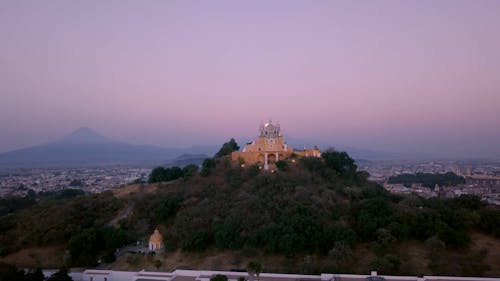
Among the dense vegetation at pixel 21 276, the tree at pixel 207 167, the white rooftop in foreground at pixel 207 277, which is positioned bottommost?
the white rooftop in foreground at pixel 207 277

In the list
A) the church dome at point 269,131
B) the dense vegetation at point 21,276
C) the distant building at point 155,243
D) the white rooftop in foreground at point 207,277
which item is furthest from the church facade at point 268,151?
the dense vegetation at point 21,276

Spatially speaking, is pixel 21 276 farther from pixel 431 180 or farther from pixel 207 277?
pixel 431 180

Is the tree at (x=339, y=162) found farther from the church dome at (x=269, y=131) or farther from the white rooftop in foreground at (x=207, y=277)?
the white rooftop in foreground at (x=207, y=277)

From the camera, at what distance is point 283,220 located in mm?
24156

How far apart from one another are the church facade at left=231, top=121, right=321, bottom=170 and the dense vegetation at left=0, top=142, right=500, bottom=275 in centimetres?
166

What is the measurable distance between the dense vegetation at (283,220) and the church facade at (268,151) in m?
1.66

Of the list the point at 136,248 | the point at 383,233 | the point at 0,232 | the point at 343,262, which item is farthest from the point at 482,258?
the point at 0,232

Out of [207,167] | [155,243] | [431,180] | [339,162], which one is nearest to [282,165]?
[339,162]

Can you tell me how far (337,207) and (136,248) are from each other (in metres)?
13.6

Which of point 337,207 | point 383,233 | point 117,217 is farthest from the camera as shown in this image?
point 117,217

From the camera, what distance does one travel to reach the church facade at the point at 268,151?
3372cm

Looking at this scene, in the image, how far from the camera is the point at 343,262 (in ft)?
68.2

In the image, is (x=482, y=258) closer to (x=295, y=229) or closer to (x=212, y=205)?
(x=295, y=229)

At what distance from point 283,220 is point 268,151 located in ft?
34.6
